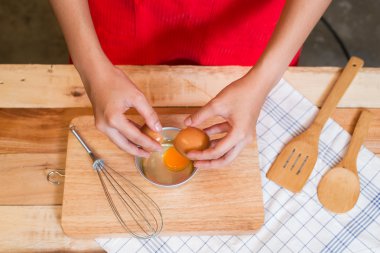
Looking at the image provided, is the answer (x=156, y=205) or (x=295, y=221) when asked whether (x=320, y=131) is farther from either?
(x=156, y=205)

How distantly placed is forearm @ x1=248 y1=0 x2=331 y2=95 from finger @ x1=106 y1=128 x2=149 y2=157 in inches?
9.7

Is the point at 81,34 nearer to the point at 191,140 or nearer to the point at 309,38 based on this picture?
the point at 191,140

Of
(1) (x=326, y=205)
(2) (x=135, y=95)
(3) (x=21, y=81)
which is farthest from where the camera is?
(3) (x=21, y=81)

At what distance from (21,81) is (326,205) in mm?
699

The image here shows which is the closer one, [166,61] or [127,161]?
[127,161]

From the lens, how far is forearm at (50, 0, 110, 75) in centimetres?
73

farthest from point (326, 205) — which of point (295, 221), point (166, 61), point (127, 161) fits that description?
point (166, 61)

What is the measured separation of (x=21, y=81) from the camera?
92 centimetres

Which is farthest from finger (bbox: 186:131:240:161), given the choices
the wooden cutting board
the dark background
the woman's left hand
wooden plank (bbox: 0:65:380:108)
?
the dark background

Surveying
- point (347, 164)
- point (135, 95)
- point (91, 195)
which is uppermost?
point (135, 95)

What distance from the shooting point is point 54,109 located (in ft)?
2.95

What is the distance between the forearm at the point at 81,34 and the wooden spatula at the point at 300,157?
0.40 metres

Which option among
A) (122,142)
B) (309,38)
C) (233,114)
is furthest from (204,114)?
(309,38)

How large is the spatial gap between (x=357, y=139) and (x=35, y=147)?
0.67 m
